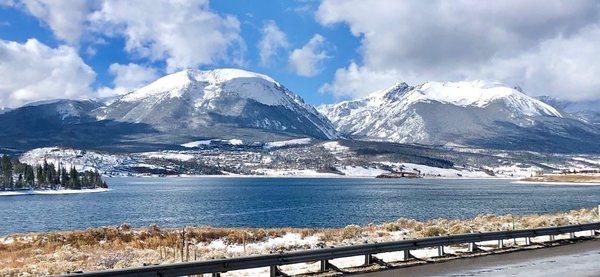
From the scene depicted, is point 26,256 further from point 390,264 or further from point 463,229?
point 463,229

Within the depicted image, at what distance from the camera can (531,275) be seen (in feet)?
77.8

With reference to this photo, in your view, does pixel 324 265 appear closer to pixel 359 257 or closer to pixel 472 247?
pixel 359 257

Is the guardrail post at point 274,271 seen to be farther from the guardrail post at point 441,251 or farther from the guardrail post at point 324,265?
the guardrail post at point 441,251

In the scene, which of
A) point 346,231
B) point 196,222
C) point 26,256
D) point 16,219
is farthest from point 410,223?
point 16,219

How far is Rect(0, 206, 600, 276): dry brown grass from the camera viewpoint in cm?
2969

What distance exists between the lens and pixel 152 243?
40344 millimetres

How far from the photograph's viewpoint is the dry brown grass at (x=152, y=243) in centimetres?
2969

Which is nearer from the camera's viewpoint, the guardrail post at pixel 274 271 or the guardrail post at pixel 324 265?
the guardrail post at pixel 274 271

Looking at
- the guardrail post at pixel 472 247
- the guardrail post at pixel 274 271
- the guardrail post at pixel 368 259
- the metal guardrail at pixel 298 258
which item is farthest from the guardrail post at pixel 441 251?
the guardrail post at pixel 274 271

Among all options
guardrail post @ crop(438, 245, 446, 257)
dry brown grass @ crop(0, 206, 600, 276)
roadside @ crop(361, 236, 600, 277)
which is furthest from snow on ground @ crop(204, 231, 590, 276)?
dry brown grass @ crop(0, 206, 600, 276)

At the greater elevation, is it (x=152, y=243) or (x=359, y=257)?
(x=359, y=257)

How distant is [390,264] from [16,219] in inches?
3792

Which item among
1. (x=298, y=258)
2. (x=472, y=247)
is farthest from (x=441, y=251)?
(x=298, y=258)

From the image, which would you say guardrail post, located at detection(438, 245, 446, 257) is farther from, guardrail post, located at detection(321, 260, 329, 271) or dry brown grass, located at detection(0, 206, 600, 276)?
guardrail post, located at detection(321, 260, 329, 271)
